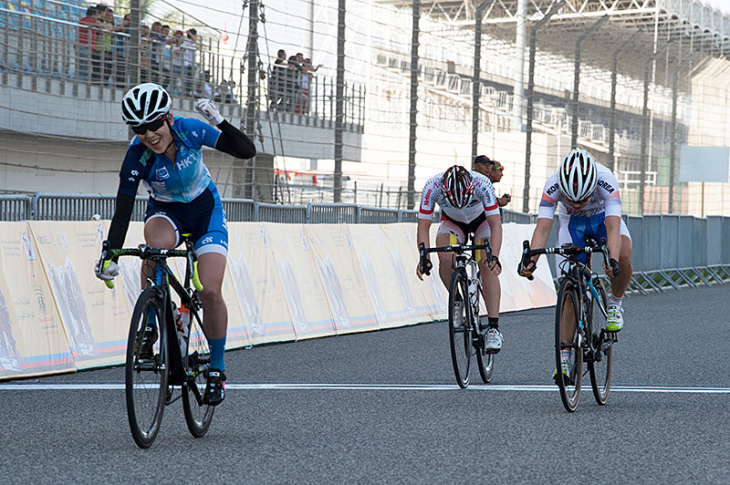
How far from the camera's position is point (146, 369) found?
5715 millimetres

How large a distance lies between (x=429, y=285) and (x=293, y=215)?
2.34 m

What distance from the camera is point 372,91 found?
16.2m

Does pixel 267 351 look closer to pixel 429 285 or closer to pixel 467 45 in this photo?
pixel 429 285

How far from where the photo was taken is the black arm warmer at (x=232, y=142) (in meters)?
6.22

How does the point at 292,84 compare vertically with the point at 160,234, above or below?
above

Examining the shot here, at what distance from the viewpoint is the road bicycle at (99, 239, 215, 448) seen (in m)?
5.64

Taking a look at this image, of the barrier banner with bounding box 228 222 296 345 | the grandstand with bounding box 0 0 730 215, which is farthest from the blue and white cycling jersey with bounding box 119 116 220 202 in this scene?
the grandstand with bounding box 0 0 730 215

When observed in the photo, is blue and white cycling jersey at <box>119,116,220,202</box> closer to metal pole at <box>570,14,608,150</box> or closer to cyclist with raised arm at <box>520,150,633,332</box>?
cyclist with raised arm at <box>520,150,633,332</box>

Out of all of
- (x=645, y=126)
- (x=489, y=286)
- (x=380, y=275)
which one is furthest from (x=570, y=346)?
(x=645, y=126)

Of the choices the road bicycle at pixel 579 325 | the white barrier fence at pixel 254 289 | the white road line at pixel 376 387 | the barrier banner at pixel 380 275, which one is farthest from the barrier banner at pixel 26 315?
the barrier banner at pixel 380 275

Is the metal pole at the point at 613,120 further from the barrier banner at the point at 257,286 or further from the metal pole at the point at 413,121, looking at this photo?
the barrier banner at the point at 257,286

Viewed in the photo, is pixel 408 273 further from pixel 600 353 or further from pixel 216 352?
pixel 216 352

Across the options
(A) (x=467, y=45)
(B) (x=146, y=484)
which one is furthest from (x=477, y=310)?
(A) (x=467, y=45)

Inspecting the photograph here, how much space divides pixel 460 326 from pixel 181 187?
3.22m
